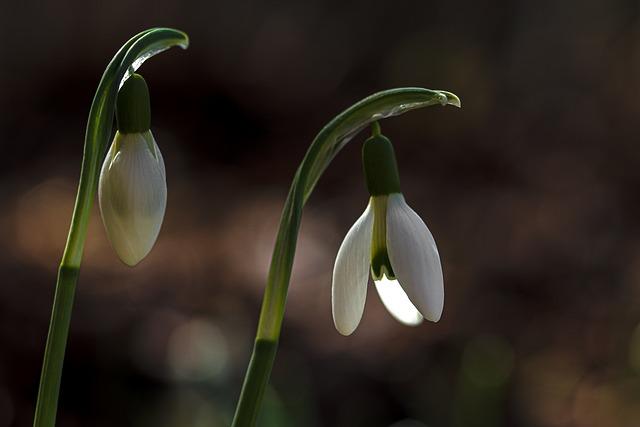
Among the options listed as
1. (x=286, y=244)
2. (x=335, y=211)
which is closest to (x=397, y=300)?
(x=286, y=244)

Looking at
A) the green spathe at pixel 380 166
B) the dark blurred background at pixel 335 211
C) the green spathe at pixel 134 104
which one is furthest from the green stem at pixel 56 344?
the dark blurred background at pixel 335 211

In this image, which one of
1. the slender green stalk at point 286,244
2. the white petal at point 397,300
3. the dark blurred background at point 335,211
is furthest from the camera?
the dark blurred background at point 335,211

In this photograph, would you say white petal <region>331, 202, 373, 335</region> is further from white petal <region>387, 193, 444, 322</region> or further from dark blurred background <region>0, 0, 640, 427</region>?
dark blurred background <region>0, 0, 640, 427</region>

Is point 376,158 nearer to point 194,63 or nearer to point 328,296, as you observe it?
point 328,296

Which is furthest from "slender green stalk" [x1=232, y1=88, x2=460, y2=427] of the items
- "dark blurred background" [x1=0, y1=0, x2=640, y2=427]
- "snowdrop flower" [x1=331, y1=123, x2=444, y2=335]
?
"dark blurred background" [x1=0, y1=0, x2=640, y2=427]

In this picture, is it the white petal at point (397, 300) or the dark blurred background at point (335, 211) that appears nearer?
the white petal at point (397, 300)

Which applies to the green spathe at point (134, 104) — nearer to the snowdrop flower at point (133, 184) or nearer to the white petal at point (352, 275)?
the snowdrop flower at point (133, 184)

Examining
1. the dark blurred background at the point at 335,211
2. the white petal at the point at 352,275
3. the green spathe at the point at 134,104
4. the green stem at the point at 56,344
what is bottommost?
the green stem at the point at 56,344

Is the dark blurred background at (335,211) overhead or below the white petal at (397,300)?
overhead
